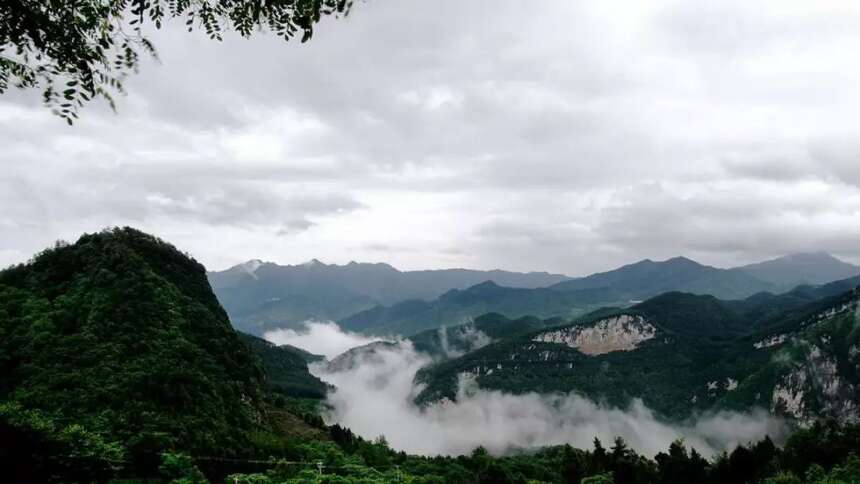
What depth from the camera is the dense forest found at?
60.1m

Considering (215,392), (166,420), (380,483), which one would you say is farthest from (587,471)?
(166,420)

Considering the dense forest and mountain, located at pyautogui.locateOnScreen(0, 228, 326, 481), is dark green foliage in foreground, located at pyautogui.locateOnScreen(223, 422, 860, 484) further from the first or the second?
mountain, located at pyautogui.locateOnScreen(0, 228, 326, 481)

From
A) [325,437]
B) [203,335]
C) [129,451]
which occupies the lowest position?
[325,437]

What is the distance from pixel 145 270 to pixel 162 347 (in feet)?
66.2

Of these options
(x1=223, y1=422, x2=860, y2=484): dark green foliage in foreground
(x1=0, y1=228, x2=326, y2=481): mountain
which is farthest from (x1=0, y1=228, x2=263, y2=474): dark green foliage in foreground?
(x1=223, y1=422, x2=860, y2=484): dark green foliage in foreground

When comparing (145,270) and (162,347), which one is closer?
(162,347)

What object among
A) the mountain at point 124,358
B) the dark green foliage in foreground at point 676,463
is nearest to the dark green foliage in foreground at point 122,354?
the mountain at point 124,358

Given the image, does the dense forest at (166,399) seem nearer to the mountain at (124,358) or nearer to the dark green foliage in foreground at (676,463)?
the mountain at (124,358)

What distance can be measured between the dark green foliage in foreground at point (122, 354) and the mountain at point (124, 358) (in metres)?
0.17

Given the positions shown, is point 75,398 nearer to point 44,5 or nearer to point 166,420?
point 166,420

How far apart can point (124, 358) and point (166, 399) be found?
9.38m

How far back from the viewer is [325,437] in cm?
11256

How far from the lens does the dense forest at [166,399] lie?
6012 cm

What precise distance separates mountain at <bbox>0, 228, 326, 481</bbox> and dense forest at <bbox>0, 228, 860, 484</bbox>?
0.21 metres
